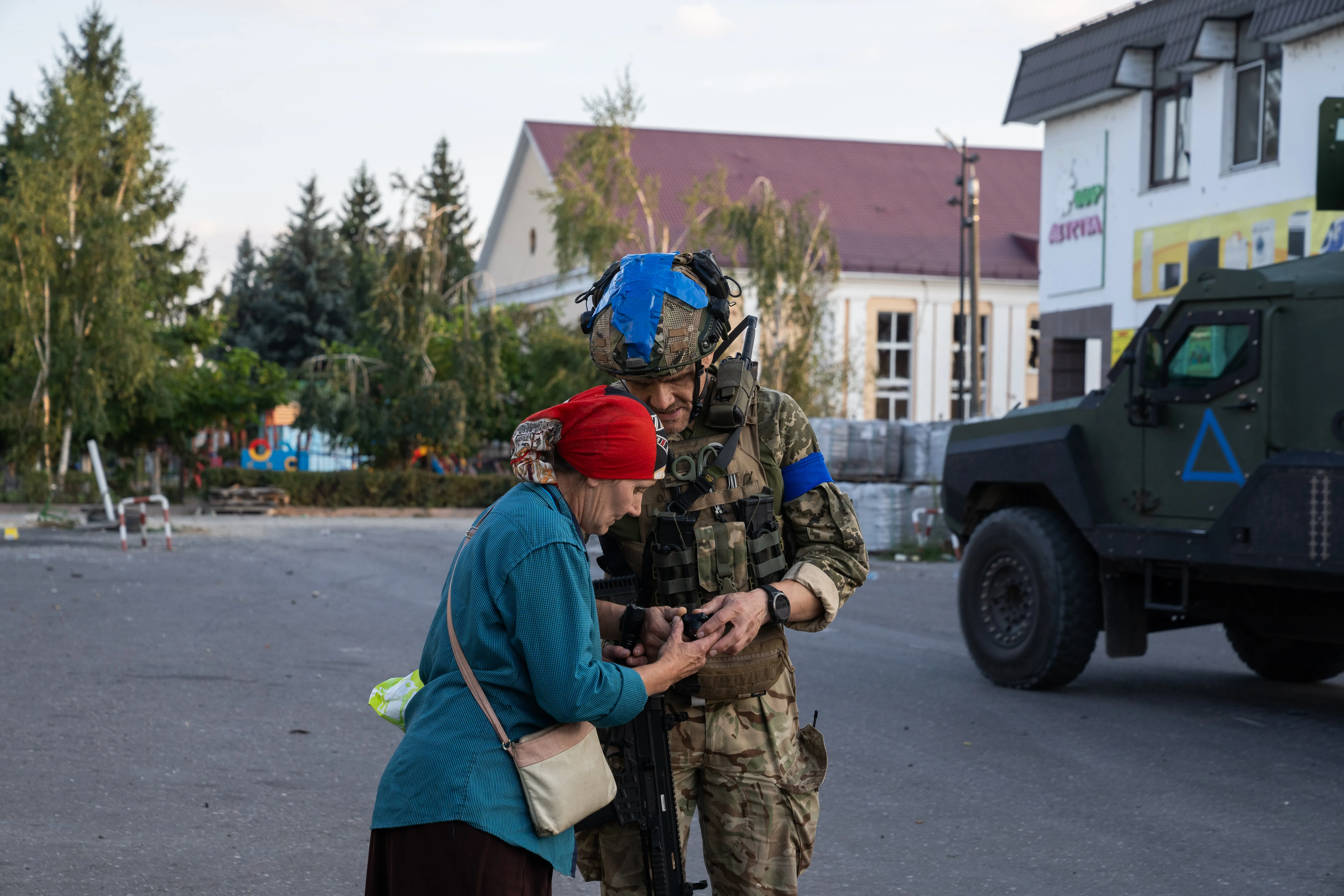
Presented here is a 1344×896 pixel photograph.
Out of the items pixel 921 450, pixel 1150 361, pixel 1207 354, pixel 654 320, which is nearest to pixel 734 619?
pixel 654 320

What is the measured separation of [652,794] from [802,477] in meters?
0.75

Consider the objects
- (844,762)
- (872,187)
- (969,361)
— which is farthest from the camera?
(872,187)

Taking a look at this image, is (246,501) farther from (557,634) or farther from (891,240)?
(557,634)

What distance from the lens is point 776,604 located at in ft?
9.71

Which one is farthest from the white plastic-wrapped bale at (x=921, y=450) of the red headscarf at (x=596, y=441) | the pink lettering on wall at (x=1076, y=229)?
the red headscarf at (x=596, y=441)

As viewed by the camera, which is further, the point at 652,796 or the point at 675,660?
the point at 652,796

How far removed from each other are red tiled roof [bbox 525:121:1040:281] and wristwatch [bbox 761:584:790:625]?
43053 mm

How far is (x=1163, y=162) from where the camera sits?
23.5 meters

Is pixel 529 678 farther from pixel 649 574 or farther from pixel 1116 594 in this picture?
pixel 1116 594

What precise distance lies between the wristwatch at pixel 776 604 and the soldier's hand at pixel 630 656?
0.27 meters

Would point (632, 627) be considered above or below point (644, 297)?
below

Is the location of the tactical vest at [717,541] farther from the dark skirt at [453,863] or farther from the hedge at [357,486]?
the hedge at [357,486]

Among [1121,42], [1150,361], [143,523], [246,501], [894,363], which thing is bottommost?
[143,523]

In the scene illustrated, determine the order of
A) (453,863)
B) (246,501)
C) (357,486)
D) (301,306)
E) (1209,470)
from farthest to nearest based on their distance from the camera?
1. (301,306)
2. (357,486)
3. (246,501)
4. (1209,470)
5. (453,863)
